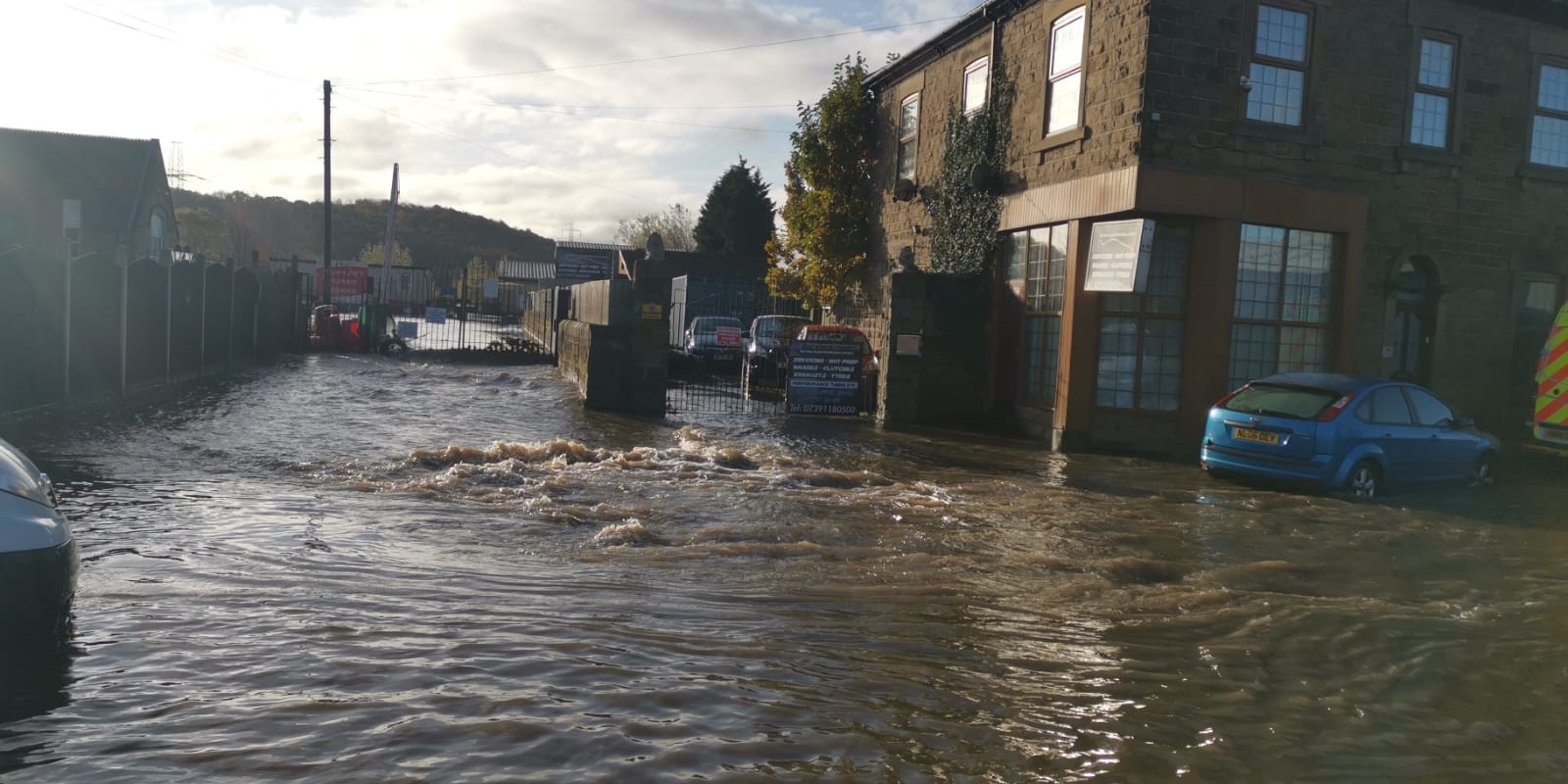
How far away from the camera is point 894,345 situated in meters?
Result: 18.4

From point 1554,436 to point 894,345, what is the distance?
9800 mm

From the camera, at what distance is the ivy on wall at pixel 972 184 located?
18.7 m

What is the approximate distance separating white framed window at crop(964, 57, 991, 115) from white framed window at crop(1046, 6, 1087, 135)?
6.55 ft

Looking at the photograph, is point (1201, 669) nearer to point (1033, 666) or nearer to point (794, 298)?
point (1033, 666)

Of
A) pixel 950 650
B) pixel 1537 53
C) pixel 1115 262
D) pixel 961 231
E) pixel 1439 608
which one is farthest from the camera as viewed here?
pixel 961 231

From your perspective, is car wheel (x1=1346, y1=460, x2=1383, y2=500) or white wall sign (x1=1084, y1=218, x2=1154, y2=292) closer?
car wheel (x1=1346, y1=460, x2=1383, y2=500)

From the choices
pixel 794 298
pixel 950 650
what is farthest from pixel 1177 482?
pixel 794 298

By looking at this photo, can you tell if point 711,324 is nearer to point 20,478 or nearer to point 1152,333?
point 1152,333

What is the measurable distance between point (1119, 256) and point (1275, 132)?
2843 mm

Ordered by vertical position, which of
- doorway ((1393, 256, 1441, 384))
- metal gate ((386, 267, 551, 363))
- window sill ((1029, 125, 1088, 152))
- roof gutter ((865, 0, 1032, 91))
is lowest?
metal gate ((386, 267, 551, 363))

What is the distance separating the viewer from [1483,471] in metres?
13.9

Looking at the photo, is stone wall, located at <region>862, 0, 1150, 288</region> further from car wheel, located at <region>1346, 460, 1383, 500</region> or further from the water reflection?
the water reflection

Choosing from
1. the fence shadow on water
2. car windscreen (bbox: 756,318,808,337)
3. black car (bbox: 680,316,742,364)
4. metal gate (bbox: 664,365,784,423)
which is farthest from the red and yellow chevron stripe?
the fence shadow on water

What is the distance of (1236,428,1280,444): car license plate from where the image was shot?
12.2 meters
